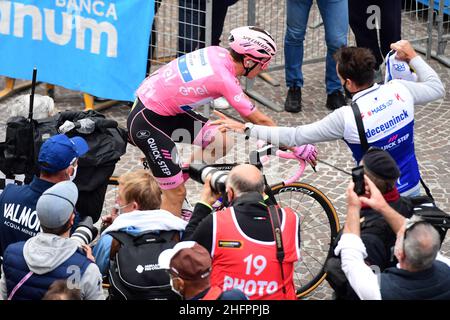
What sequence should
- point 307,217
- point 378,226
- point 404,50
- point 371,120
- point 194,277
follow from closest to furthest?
point 194,277 < point 378,226 < point 371,120 < point 404,50 < point 307,217

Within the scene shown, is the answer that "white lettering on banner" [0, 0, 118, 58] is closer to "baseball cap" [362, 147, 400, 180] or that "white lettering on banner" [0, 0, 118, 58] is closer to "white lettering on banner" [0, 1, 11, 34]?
"white lettering on banner" [0, 1, 11, 34]

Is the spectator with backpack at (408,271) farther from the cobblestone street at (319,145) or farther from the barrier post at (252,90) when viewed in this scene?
the barrier post at (252,90)

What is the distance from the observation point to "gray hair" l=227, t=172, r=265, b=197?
515 centimetres

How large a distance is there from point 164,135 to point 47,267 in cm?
231

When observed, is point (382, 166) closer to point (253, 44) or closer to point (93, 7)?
point (253, 44)

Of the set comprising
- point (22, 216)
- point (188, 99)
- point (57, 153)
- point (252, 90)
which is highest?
point (252, 90)

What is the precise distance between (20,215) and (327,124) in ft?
6.95

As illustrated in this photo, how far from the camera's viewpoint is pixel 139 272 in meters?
5.18

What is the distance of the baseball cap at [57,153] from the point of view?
571cm

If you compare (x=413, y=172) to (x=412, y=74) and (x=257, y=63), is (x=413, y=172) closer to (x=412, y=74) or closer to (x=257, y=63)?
(x=412, y=74)

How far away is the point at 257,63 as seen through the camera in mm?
6695

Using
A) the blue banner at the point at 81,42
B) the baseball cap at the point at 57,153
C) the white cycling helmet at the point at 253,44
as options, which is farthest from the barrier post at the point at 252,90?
the baseball cap at the point at 57,153

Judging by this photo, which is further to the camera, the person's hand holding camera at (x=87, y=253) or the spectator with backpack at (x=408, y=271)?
the person's hand holding camera at (x=87, y=253)

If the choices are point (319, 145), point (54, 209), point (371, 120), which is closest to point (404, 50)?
point (371, 120)
